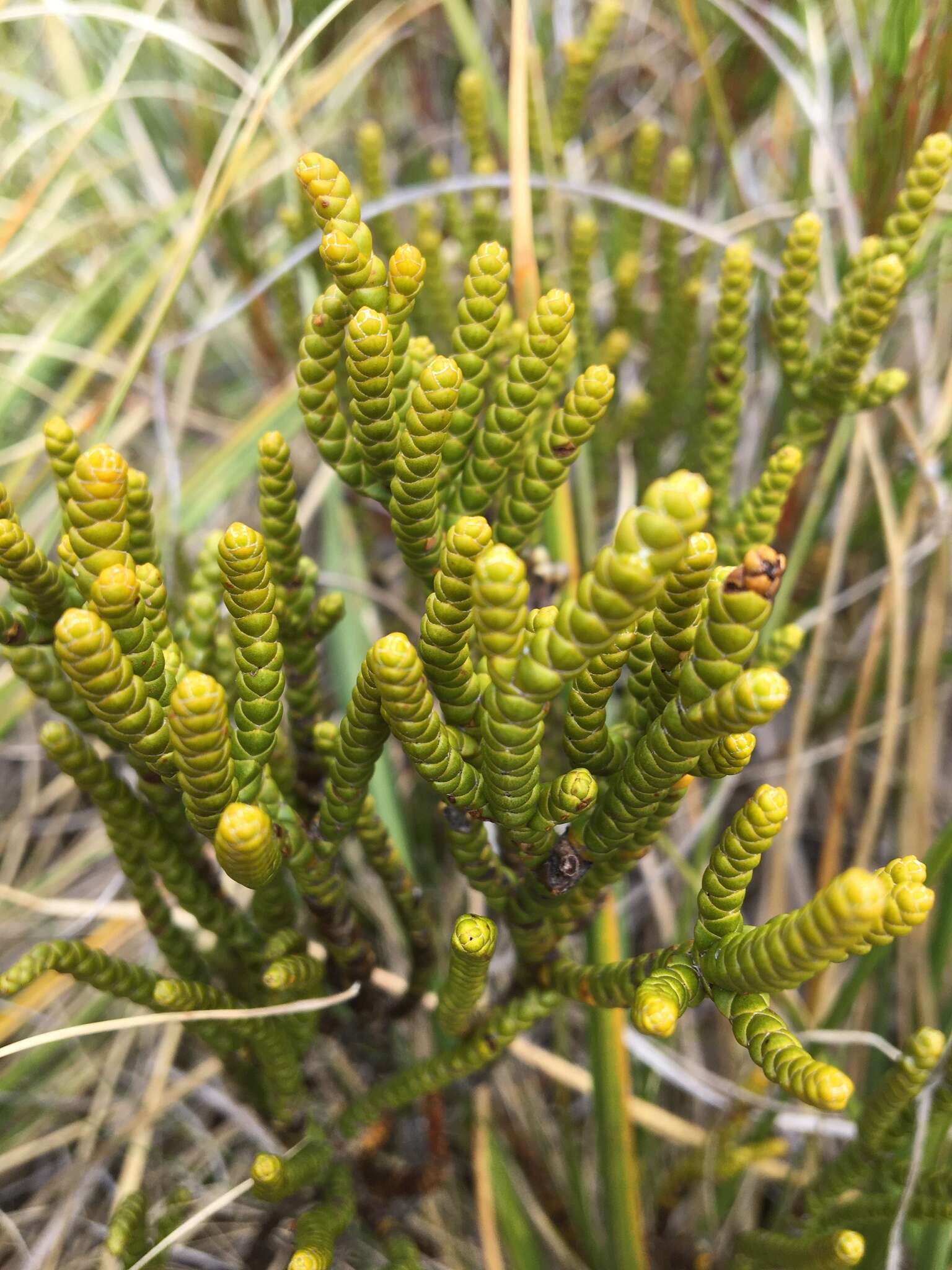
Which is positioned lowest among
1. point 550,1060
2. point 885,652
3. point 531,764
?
point 550,1060

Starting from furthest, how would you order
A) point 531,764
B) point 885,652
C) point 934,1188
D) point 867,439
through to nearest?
1. point 885,652
2. point 867,439
3. point 934,1188
4. point 531,764

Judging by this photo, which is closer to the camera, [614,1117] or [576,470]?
[614,1117]

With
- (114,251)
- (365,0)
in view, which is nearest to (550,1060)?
(114,251)

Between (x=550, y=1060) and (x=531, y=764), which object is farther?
(x=550, y=1060)

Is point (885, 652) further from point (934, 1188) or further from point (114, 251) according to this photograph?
point (114, 251)

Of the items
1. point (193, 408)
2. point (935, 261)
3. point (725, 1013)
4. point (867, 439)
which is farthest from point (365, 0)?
point (725, 1013)

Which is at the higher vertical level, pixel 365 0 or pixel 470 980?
pixel 365 0

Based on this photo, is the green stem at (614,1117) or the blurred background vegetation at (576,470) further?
the blurred background vegetation at (576,470)

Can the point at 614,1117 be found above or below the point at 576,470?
below

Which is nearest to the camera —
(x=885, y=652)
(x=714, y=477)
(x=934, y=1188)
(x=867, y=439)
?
(x=934, y=1188)

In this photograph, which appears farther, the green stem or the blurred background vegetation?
the blurred background vegetation
